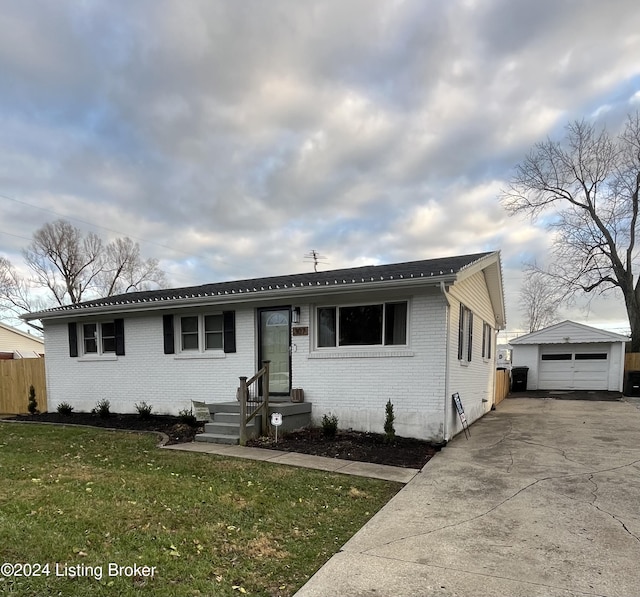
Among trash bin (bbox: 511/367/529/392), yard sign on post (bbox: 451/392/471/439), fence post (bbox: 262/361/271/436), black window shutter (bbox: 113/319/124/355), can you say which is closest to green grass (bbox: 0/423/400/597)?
fence post (bbox: 262/361/271/436)

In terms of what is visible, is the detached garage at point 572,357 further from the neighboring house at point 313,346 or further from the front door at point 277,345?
the front door at point 277,345

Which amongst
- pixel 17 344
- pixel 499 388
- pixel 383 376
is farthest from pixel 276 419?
pixel 17 344

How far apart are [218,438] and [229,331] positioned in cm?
262

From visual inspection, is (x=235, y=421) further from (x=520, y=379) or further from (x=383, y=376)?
(x=520, y=379)

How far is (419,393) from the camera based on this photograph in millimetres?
7637

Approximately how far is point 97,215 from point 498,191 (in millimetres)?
23488

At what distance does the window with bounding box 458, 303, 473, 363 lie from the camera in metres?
8.79

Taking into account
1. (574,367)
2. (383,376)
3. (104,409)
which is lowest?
(574,367)

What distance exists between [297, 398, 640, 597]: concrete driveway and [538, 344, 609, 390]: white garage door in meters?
15.4

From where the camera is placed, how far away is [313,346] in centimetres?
864

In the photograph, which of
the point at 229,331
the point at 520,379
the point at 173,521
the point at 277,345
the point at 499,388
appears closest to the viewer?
the point at 173,521

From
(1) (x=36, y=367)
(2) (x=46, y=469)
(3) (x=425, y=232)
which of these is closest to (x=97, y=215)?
(1) (x=36, y=367)

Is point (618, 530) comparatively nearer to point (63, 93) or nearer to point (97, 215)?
point (63, 93)

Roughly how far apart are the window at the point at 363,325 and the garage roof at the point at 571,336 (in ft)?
53.4
